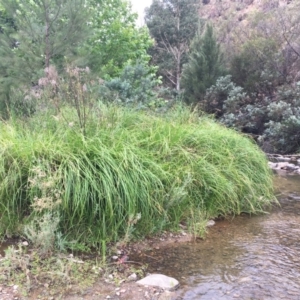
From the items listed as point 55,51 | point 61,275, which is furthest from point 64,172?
point 55,51

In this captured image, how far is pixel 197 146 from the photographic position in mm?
3996

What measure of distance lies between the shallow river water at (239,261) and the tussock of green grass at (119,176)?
0.99ft

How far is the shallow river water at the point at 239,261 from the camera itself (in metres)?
2.30

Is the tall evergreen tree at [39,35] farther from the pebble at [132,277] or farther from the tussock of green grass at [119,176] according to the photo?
the pebble at [132,277]

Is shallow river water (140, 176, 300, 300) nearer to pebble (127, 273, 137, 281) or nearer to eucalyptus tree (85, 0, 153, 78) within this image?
pebble (127, 273, 137, 281)

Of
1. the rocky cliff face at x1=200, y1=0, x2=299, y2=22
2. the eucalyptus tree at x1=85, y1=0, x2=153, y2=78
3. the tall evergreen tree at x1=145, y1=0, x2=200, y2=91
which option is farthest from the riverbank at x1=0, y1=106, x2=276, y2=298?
the rocky cliff face at x1=200, y1=0, x2=299, y2=22

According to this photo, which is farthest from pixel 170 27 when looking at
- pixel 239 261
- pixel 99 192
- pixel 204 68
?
pixel 239 261

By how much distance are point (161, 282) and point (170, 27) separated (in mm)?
19681

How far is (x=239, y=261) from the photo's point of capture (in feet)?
8.97

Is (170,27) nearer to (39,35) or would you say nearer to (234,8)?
(234,8)

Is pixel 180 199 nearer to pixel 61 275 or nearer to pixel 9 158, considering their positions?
pixel 61 275

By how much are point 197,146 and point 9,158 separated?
2.07m

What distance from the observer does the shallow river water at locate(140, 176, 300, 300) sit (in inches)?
90.7

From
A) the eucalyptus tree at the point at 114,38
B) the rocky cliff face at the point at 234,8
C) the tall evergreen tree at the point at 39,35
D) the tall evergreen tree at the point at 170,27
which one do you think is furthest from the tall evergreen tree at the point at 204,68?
the rocky cliff face at the point at 234,8
